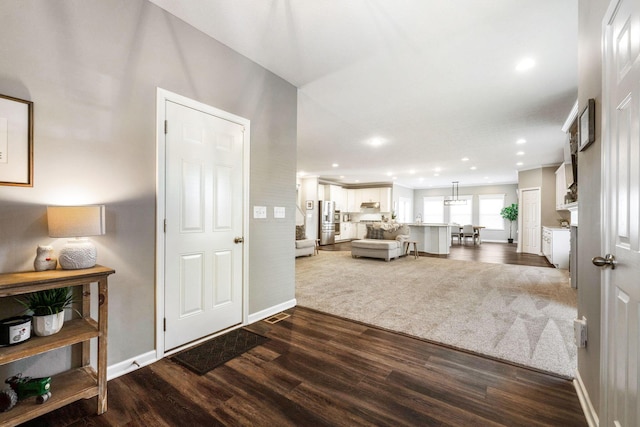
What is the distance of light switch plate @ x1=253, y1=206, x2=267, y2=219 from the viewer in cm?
305

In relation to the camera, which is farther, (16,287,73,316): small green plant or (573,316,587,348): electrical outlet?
(573,316,587,348): electrical outlet

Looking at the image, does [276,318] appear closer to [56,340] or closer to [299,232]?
[56,340]

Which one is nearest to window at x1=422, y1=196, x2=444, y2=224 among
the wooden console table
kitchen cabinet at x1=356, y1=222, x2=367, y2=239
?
kitchen cabinet at x1=356, y1=222, x2=367, y2=239

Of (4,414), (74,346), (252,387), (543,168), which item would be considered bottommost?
(252,387)

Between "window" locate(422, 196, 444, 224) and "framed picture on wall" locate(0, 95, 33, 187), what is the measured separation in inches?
571

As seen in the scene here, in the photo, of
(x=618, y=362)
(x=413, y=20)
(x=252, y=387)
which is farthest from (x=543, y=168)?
(x=252, y=387)

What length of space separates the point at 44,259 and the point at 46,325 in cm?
38

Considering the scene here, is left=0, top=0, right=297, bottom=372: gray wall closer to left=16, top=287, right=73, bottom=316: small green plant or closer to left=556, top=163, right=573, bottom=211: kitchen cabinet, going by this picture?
left=16, top=287, right=73, bottom=316: small green plant

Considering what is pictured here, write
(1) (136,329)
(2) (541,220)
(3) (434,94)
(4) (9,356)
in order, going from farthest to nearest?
(2) (541,220) → (3) (434,94) → (1) (136,329) → (4) (9,356)

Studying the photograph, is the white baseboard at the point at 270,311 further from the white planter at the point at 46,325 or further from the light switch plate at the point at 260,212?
the white planter at the point at 46,325

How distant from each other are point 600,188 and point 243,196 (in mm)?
2688

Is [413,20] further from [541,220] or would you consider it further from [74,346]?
[541,220]

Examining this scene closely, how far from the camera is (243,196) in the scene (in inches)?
115

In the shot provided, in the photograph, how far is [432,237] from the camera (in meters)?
8.56
